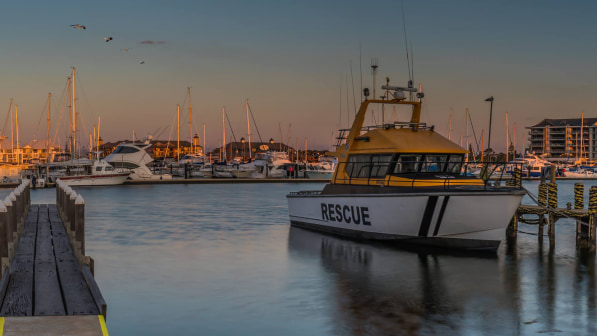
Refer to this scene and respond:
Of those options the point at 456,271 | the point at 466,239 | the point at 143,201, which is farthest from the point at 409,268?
the point at 143,201

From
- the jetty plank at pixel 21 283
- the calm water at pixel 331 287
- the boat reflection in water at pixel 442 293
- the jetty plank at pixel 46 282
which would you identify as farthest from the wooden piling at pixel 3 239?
the boat reflection in water at pixel 442 293

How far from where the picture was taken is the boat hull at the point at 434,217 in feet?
61.5

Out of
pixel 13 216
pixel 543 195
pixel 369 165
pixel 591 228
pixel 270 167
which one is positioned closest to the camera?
pixel 13 216

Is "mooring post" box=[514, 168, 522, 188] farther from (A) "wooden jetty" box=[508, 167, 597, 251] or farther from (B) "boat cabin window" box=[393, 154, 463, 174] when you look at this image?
(B) "boat cabin window" box=[393, 154, 463, 174]

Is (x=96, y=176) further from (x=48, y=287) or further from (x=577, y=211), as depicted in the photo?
(x=48, y=287)

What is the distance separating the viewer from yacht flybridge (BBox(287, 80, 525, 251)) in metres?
18.9

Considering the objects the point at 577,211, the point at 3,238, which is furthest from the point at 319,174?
the point at 3,238

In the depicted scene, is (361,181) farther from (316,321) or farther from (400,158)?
(316,321)

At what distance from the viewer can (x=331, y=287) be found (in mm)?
16016

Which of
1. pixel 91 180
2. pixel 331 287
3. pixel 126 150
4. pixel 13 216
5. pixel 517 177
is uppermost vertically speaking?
pixel 126 150

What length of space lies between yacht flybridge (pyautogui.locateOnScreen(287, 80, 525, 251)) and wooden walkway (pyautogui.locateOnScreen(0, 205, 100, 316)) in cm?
931

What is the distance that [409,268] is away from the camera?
18.3m

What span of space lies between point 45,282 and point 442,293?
850 cm

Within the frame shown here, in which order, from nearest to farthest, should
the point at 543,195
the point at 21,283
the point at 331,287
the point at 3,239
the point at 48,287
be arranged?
the point at 48,287, the point at 21,283, the point at 3,239, the point at 331,287, the point at 543,195
